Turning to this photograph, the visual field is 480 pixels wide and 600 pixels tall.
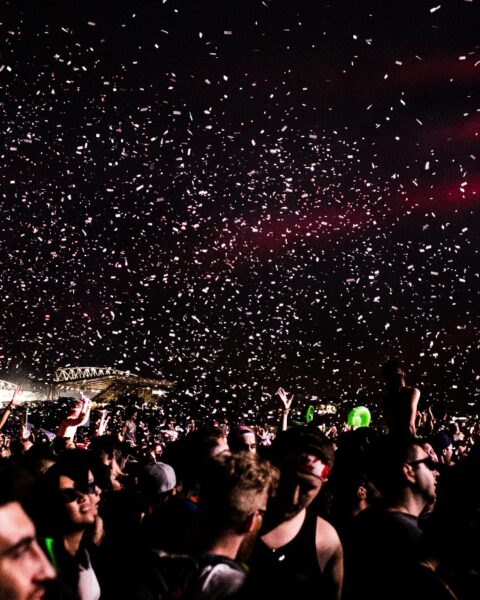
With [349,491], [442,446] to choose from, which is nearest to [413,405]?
[349,491]

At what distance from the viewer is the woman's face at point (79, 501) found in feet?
9.74

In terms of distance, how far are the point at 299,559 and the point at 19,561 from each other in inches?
57.6

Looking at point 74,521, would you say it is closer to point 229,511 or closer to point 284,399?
point 229,511

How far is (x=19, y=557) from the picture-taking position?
1585mm

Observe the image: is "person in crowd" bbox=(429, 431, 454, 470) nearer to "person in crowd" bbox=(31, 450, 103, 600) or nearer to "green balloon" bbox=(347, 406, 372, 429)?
"green balloon" bbox=(347, 406, 372, 429)

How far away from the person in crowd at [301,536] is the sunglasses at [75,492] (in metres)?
1.16

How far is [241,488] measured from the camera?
2.01 meters

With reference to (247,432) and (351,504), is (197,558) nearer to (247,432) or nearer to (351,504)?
(351,504)

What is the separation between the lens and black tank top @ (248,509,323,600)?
7.77 feet

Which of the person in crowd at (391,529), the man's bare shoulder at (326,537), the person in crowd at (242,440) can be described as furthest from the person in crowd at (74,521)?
the person in crowd at (242,440)

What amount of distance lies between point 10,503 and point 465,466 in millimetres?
1903

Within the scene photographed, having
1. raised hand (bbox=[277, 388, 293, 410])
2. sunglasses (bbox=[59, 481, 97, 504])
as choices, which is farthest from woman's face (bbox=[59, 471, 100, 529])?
raised hand (bbox=[277, 388, 293, 410])

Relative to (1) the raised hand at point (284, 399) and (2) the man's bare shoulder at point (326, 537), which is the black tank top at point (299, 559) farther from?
(1) the raised hand at point (284, 399)

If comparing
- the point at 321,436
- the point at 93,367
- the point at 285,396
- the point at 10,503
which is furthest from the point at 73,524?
the point at 93,367
